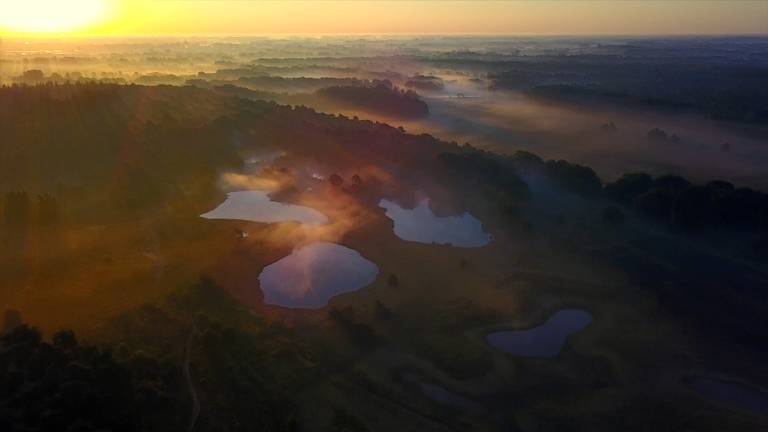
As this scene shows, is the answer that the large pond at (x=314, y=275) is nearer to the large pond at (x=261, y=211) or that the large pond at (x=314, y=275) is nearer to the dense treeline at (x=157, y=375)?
the dense treeline at (x=157, y=375)

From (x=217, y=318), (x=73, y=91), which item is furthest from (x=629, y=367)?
(x=73, y=91)

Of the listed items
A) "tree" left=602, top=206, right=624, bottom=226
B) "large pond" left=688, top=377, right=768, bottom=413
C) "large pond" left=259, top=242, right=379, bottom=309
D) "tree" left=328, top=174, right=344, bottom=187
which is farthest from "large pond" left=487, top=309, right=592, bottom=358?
"tree" left=328, top=174, right=344, bottom=187

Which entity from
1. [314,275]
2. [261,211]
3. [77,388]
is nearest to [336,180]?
[261,211]

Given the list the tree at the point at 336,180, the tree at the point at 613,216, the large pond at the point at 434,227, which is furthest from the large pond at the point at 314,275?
the tree at the point at 613,216

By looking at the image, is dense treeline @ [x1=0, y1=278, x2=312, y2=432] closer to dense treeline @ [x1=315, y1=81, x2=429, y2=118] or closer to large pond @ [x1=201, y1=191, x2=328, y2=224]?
large pond @ [x1=201, y1=191, x2=328, y2=224]

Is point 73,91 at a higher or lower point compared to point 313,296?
higher

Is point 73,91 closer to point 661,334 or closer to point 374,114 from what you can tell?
point 374,114

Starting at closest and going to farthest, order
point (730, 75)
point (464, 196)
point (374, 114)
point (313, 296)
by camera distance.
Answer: point (313, 296)
point (464, 196)
point (374, 114)
point (730, 75)
